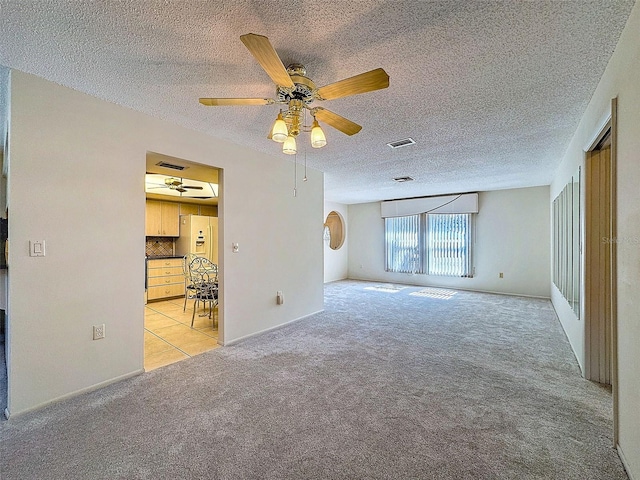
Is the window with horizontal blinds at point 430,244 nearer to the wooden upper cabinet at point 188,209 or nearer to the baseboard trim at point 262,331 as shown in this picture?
the baseboard trim at point 262,331

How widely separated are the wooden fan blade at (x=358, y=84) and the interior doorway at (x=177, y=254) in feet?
6.42

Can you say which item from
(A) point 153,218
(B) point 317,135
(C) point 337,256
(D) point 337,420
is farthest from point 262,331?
(C) point 337,256

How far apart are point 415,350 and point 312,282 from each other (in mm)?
1958

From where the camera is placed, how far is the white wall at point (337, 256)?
8.23 meters

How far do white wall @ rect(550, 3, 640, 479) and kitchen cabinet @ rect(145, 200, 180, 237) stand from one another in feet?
22.6

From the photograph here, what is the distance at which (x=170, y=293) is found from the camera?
6.04 metres

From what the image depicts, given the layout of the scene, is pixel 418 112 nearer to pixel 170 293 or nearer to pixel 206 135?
pixel 206 135

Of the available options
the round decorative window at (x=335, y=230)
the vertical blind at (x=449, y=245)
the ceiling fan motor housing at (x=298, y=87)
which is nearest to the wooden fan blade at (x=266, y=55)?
the ceiling fan motor housing at (x=298, y=87)

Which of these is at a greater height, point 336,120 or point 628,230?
Result: point 336,120

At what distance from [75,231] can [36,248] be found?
26 centimetres

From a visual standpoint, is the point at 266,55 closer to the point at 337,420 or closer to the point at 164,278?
the point at 337,420

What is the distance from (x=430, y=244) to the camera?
737 cm

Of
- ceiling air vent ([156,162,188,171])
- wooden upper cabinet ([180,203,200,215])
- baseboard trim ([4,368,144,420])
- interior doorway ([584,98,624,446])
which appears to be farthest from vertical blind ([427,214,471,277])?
baseboard trim ([4,368,144,420])

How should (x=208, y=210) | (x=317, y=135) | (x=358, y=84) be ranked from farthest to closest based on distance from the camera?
1. (x=208, y=210)
2. (x=317, y=135)
3. (x=358, y=84)
